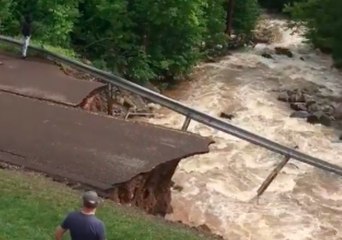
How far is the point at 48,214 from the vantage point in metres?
Answer: 11.2

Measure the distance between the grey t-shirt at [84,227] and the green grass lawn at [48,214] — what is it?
2576mm

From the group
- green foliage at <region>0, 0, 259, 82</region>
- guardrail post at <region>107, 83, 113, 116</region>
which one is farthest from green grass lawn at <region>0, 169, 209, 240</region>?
green foliage at <region>0, 0, 259, 82</region>

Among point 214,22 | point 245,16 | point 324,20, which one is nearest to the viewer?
point 324,20

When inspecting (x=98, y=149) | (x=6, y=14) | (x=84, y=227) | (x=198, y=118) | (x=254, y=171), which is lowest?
(x=254, y=171)

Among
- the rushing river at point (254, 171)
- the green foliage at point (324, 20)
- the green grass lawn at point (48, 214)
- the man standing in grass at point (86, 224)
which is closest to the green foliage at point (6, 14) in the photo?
the rushing river at point (254, 171)

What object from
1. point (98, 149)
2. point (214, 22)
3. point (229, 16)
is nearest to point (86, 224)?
point (98, 149)

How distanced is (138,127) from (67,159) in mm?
2364

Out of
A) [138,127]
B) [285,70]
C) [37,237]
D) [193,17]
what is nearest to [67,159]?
[138,127]

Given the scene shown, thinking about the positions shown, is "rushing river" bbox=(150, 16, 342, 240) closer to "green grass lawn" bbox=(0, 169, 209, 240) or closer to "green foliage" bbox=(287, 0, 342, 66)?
"green foliage" bbox=(287, 0, 342, 66)

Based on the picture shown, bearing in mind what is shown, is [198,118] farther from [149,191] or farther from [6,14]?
[6,14]

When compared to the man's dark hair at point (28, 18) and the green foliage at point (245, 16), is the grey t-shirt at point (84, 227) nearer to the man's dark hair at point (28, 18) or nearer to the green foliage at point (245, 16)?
the man's dark hair at point (28, 18)

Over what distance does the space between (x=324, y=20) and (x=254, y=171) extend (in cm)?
1125

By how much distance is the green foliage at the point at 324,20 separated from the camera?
2938 cm

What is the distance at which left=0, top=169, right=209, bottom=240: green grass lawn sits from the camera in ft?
34.9
